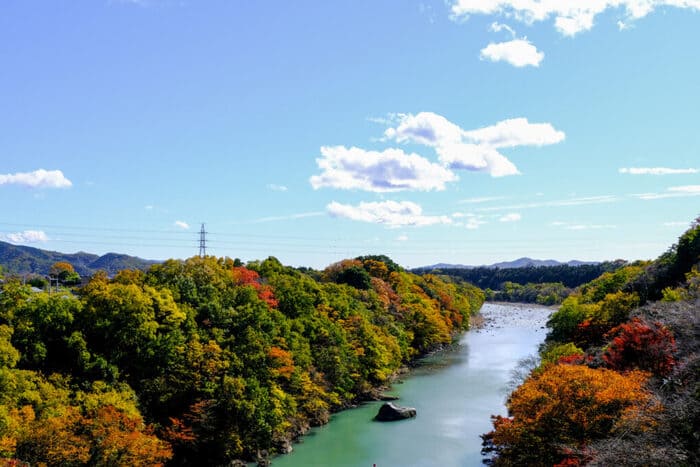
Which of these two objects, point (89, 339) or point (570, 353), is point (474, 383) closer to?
point (570, 353)

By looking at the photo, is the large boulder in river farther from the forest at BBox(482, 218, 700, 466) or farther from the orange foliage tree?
the orange foliage tree

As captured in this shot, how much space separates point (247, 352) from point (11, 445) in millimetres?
13207

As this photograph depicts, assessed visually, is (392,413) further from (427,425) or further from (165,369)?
(165,369)

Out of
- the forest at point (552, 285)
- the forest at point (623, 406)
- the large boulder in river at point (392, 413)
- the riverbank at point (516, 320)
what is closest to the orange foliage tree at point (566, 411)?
the forest at point (623, 406)

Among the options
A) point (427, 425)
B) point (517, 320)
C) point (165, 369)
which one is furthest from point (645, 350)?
point (517, 320)

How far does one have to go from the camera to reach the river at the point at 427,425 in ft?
102

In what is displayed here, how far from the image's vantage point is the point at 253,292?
36594 millimetres

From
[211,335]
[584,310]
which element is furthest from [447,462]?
[584,310]

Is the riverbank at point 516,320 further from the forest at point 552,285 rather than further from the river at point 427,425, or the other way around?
the river at point 427,425

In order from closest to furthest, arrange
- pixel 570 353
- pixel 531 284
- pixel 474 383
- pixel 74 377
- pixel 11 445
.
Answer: pixel 11 445 → pixel 74 377 → pixel 570 353 → pixel 474 383 → pixel 531 284

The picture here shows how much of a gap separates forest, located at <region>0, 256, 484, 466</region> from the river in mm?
1995

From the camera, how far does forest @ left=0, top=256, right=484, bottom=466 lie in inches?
923

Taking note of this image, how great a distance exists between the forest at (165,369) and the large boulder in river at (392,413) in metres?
2.92

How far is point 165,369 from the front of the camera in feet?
97.8
